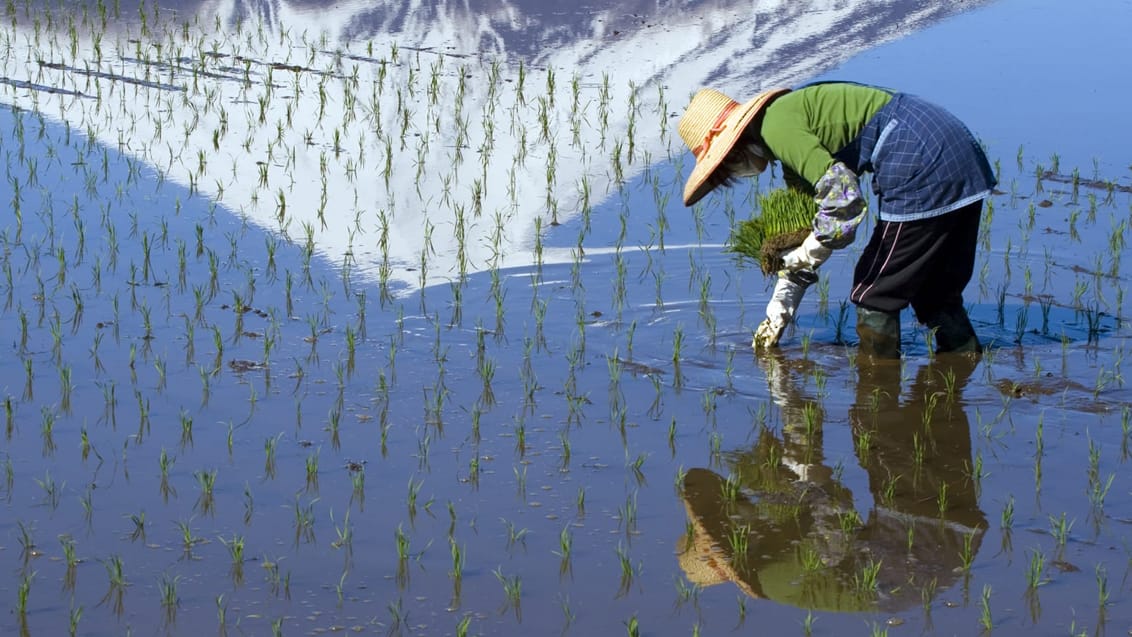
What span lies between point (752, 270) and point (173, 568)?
3071 mm

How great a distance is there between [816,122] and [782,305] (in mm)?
640

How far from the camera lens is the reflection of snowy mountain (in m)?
6.80

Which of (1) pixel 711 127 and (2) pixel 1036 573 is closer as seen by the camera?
(2) pixel 1036 573

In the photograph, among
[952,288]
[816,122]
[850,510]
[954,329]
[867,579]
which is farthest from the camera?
[954,329]

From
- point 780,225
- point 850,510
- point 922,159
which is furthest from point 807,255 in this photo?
point 850,510

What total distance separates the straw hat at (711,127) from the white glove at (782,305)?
1.40 feet

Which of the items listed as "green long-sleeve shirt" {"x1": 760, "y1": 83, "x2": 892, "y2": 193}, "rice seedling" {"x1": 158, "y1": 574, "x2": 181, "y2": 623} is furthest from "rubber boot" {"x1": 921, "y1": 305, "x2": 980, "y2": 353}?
"rice seedling" {"x1": 158, "y1": 574, "x2": 181, "y2": 623}

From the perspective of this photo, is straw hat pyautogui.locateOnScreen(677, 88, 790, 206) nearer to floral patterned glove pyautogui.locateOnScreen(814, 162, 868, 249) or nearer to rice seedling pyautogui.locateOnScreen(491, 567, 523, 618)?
floral patterned glove pyautogui.locateOnScreen(814, 162, 868, 249)

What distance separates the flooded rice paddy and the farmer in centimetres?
32

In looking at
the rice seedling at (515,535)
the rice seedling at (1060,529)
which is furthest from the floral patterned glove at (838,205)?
the rice seedling at (515,535)

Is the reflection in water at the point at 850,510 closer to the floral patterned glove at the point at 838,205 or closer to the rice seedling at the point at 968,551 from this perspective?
the rice seedling at the point at 968,551

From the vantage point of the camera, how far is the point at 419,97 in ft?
29.1

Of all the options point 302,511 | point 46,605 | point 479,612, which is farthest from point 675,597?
point 46,605

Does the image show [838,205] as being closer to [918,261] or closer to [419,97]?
[918,261]
